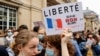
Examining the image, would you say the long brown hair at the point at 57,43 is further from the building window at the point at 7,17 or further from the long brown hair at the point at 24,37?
the building window at the point at 7,17

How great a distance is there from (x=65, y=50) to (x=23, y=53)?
519 millimetres

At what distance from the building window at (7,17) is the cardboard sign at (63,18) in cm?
1424

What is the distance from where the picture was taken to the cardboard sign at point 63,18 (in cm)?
368

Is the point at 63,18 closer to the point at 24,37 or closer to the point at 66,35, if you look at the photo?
the point at 66,35

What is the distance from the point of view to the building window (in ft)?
59.3

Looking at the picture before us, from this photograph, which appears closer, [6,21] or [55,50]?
[55,50]

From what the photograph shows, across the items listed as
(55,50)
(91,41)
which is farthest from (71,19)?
(91,41)

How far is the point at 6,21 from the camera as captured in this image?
1866 centimetres

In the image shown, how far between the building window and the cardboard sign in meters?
14.2

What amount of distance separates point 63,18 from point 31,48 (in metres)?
0.86

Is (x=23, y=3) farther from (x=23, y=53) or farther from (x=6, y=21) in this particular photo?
(x=23, y=53)

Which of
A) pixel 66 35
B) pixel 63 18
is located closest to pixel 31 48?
pixel 66 35

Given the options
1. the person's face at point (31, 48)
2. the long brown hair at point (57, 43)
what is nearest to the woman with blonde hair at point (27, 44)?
the person's face at point (31, 48)

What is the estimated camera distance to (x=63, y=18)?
3.77 meters
